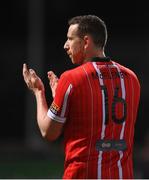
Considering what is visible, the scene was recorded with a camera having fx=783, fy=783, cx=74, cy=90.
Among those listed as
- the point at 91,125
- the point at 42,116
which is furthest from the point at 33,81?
the point at 91,125

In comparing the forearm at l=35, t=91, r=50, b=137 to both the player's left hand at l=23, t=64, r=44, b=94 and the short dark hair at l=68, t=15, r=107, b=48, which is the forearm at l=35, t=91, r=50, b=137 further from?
the short dark hair at l=68, t=15, r=107, b=48

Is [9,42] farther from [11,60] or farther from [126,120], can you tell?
[126,120]

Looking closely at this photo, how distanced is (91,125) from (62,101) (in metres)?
0.22

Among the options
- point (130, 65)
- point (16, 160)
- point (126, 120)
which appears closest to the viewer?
point (126, 120)

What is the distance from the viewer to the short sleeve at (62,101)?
4.50 meters

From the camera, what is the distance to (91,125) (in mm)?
4508

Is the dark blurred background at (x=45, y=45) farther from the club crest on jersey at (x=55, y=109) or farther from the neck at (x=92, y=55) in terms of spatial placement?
the club crest on jersey at (x=55, y=109)

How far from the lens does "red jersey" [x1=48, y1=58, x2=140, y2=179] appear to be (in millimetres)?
4492

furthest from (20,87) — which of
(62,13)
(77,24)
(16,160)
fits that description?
(77,24)

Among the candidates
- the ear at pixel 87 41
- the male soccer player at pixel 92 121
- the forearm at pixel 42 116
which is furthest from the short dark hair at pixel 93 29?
the forearm at pixel 42 116

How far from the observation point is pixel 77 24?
472 centimetres

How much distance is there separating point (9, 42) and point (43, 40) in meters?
0.86

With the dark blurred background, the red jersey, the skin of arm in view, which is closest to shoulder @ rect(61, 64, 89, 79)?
the red jersey

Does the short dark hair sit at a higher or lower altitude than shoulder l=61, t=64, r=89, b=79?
higher
